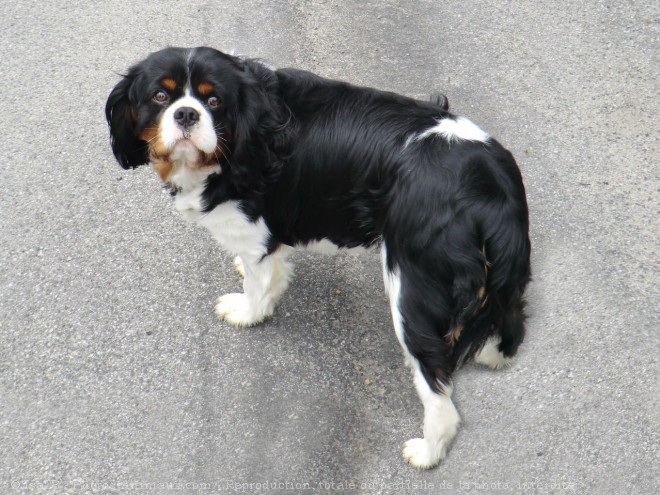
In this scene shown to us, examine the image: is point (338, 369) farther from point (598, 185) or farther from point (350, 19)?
point (350, 19)

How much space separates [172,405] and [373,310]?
1105 mm

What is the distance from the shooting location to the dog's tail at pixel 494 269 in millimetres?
2605

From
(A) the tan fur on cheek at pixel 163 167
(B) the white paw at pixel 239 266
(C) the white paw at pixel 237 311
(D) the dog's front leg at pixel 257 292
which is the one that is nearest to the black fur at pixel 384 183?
(A) the tan fur on cheek at pixel 163 167

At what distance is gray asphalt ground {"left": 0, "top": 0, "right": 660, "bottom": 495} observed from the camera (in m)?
2.98

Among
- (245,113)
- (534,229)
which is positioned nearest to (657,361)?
(534,229)

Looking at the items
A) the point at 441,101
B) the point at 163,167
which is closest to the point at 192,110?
the point at 163,167

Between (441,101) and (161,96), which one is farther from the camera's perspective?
(441,101)

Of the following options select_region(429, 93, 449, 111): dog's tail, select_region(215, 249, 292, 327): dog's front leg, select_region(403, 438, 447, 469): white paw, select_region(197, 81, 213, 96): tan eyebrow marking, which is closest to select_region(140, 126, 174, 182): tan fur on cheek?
select_region(197, 81, 213, 96): tan eyebrow marking

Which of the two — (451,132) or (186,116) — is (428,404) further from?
(186,116)

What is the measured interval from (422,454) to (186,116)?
1673 millimetres

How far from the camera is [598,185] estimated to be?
4.10 m

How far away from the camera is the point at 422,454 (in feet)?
9.74

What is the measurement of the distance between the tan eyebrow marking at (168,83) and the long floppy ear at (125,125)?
20 cm

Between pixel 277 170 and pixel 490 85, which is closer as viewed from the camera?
pixel 277 170
